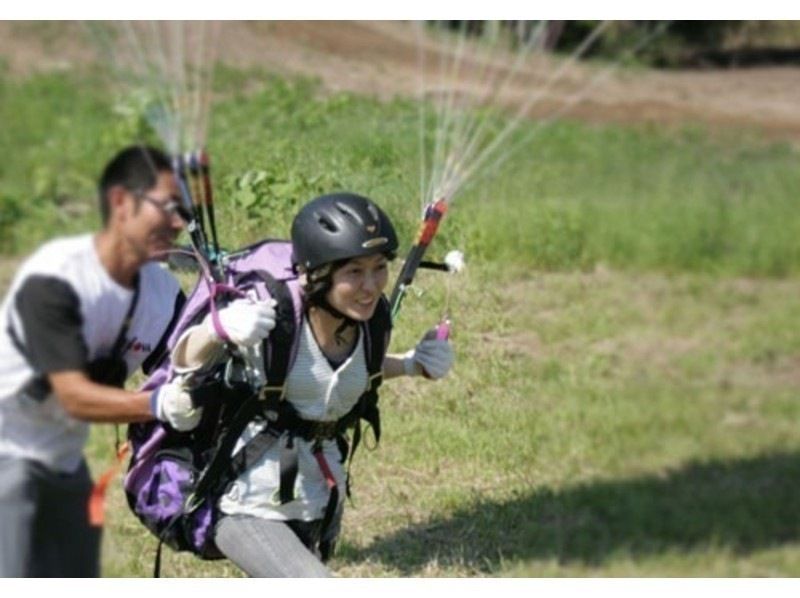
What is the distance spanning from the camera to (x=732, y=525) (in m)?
4.85

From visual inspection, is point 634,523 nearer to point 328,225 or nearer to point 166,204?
point 328,225

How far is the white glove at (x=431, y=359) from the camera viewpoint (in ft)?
15.4

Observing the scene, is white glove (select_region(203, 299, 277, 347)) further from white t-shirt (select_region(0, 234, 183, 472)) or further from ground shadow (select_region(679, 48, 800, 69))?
ground shadow (select_region(679, 48, 800, 69))

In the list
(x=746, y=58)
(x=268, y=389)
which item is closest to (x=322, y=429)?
(x=268, y=389)

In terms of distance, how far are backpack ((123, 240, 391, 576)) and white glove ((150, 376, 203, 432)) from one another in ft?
0.16

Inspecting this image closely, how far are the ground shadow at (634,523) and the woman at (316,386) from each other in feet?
2.29

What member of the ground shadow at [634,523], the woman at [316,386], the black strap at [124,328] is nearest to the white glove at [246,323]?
the woman at [316,386]

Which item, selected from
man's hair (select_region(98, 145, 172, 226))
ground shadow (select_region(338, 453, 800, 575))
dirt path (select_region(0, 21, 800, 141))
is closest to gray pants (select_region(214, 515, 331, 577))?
ground shadow (select_region(338, 453, 800, 575))

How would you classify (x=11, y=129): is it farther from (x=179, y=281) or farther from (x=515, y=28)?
(x=515, y=28)

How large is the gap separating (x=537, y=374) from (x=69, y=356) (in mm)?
2266

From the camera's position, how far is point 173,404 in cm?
414

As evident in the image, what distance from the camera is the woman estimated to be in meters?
4.37

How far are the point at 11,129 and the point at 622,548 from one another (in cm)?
238

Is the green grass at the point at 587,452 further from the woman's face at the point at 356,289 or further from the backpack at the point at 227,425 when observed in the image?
the woman's face at the point at 356,289
